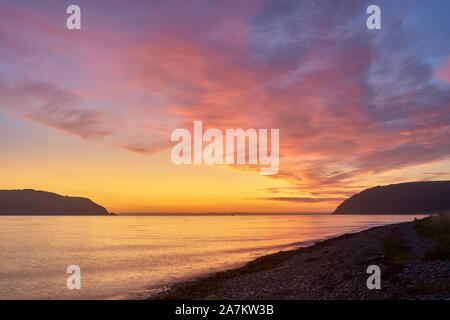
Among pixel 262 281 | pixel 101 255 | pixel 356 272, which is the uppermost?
pixel 356 272

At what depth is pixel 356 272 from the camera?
901 inches

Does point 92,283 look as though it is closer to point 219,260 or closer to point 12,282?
point 12,282

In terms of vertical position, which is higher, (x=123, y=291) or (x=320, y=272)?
(x=320, y=272)

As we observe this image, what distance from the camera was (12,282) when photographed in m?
35.9

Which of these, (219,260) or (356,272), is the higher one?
(356,272)

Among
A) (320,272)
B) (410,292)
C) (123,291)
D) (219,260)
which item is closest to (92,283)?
(123,291)

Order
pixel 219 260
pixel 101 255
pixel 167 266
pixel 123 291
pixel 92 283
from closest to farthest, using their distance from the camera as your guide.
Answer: pixel 123 291 → pixel 92 283 → pixel 167 266 → pixel 219 260 → pixel 101 255

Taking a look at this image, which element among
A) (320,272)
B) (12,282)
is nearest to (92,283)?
(12,282)
